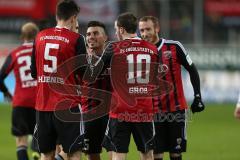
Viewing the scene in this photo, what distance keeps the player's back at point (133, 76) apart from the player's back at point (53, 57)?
75cm

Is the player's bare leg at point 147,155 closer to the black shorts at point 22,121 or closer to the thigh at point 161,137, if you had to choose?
the thigh at point 161,137

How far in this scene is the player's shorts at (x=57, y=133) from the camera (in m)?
9.52

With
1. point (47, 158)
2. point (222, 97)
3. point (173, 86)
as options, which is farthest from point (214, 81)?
point (47, 158)

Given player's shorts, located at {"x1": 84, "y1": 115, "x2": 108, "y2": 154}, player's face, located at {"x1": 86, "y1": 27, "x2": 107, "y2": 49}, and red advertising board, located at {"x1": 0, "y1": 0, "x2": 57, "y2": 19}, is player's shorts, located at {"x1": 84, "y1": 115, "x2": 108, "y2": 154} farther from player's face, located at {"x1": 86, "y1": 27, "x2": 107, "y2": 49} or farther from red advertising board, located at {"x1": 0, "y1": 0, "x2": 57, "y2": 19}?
red advertising board, located at {"x1": 0, "y1": 0, "x2": 57, "y2": 19}

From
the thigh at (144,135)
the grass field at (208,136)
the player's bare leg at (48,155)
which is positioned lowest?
the grass field at (208,136)

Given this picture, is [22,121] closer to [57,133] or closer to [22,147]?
[22,147]

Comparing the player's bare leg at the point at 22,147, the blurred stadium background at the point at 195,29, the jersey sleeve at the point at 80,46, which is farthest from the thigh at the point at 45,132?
the blurred stadium background at the point at 195,29

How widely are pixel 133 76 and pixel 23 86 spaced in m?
3.40

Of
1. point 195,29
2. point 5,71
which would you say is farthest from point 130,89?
point 195,29

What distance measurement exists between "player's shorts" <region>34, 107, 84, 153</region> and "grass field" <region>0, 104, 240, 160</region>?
4765 mm

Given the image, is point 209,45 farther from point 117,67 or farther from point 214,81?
point 117,67

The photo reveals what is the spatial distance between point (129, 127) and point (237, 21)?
20287 mm

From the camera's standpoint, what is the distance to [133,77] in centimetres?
1014

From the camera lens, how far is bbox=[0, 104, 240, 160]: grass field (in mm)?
15070
